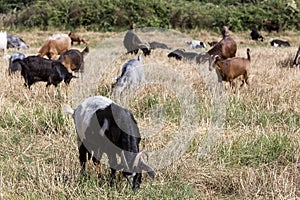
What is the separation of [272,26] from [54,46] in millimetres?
16779

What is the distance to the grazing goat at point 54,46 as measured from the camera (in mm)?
12344

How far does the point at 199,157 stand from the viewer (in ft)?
14.5

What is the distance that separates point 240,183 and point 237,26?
921 inches

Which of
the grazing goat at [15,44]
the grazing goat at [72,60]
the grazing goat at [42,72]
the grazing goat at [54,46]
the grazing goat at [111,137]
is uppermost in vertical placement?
the grazing goat at [111,137]

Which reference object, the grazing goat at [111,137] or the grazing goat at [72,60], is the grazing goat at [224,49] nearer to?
the grazing goat at [72,60]

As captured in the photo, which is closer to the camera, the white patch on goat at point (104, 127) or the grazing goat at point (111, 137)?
the grazing goat at point (111, 137)

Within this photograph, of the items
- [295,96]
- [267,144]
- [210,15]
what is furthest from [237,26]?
[267,144]

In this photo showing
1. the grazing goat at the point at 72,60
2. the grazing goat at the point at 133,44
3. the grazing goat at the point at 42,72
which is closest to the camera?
the grazing goat at the point at 42,72

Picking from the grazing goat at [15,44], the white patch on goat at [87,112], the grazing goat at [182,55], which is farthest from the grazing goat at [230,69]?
the grazing goat at [15,44]

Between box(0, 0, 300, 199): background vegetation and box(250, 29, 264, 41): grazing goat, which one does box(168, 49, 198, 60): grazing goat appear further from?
box(250, 29, 264, 41): grazing goat

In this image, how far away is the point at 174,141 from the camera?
484 centimetres

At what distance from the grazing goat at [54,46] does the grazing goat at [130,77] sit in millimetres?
4839

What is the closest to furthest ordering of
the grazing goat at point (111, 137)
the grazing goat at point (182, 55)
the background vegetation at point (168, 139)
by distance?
the grazing goat at point (111, 137)
the background vegetation at point (168, 139)
the grazing goat at point (182, 55)

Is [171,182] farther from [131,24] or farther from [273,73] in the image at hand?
[131,24]
